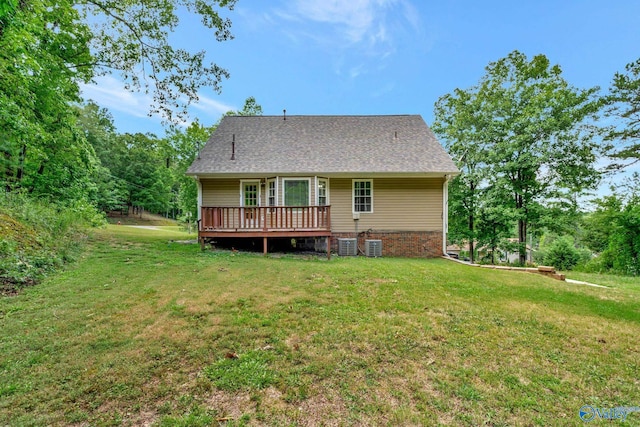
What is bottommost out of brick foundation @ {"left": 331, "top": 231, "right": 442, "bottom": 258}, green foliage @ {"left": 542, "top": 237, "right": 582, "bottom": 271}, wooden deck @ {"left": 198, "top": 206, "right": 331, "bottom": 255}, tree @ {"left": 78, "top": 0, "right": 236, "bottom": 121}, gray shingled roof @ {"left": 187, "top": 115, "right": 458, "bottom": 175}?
green foliage @ {"left": 542, "top": 237, "right": 582, "bottom": 271}

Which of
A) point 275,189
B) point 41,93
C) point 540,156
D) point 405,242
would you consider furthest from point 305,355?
point 540,156

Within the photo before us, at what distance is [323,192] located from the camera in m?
11.3

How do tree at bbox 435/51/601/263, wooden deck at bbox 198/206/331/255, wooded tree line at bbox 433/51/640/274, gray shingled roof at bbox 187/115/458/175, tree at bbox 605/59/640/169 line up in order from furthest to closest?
tree at bbox 435/51/601/263 → wooded tree line at bbox 433/51/640/274 → tree at bbox 605/59/640/169 → gray shingled roof at bbox 187/115/458/175 → wooden deck at bbox 198/206/331/255

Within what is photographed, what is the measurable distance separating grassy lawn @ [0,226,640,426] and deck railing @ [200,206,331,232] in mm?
4032

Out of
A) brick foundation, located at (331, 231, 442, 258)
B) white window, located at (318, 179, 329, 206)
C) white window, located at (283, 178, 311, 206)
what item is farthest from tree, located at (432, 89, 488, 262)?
white window, located at (283, 178, 311, 206)

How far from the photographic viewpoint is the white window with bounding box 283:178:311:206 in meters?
11.0

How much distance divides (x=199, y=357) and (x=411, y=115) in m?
14.5

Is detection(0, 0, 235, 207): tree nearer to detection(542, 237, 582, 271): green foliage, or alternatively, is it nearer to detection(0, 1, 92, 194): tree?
detection(0, 1, 92, 194): tree

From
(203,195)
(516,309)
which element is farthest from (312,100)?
(516,309)

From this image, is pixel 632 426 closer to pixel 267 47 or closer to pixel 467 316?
pixel 467 316

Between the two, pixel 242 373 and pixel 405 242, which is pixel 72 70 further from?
pixel 405 242

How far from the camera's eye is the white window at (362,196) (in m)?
11.4

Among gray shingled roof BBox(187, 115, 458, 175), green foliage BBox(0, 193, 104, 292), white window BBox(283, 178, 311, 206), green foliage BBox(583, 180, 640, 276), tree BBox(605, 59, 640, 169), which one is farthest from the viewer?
green foliage BBox(583, 180, 640, 276)

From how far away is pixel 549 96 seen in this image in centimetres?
1271
